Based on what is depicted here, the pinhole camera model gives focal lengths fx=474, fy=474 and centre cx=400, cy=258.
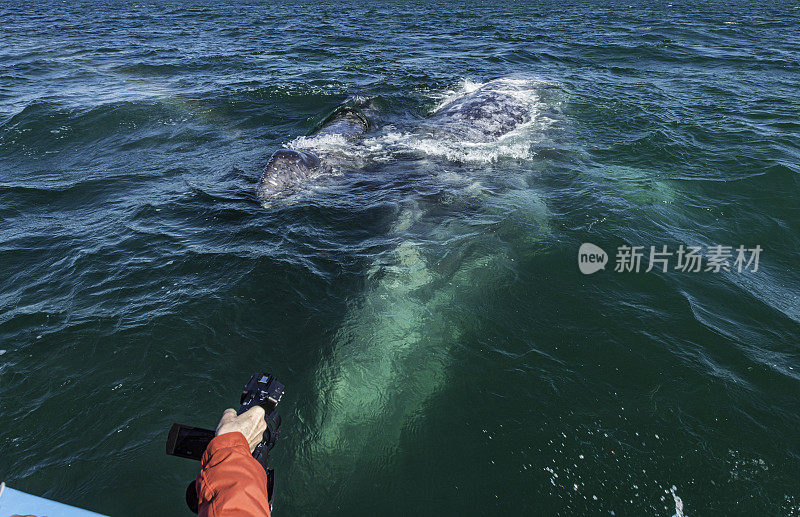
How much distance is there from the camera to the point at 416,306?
661 centimetres

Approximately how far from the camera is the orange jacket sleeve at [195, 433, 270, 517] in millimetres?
2891

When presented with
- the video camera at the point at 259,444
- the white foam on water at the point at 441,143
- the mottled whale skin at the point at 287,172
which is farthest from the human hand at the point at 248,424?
the white foam on water at the point at 441,143

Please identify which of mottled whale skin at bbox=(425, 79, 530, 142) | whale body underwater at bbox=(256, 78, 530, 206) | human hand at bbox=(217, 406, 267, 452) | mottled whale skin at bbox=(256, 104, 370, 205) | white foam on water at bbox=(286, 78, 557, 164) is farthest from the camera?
mottled whale skin at bbox=(425, 79, 530, 142)

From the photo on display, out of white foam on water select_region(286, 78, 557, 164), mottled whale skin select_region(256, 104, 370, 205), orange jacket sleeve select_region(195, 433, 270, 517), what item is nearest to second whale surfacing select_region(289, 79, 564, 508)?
white foam on water select_region(286, 78, 557, 164)

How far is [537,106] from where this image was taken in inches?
569

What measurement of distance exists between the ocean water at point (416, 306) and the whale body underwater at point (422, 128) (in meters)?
0.40

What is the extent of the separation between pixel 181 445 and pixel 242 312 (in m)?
3.34

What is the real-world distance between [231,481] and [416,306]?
3.92m

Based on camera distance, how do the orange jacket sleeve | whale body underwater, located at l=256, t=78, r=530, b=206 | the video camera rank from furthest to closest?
1. whale body underwater, located at l=256, t=78, r=530, b=206
2. the video camera
3. the orange jacket sleeve

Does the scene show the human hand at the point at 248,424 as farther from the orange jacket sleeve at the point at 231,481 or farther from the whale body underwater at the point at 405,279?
the whale body underwater at the point at 405,279

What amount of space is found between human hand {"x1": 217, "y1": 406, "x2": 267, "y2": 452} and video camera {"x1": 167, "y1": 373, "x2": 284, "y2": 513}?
4 centimetres

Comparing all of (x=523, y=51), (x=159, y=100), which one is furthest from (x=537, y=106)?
(x=159, y=100)

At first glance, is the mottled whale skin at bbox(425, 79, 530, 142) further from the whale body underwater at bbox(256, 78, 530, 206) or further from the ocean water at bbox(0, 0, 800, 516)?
the ocean water at bbox(0, 0, 800, 516)

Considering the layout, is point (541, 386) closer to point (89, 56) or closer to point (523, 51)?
point (523, 51)
